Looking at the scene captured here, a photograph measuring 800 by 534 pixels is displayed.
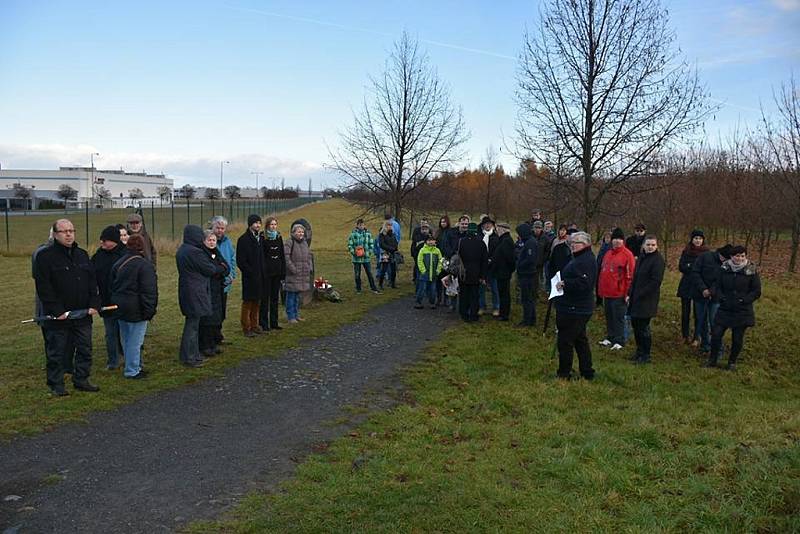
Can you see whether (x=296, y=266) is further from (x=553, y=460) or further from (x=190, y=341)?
(x=553, y=460)

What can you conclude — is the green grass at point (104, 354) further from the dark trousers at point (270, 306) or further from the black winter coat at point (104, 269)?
the black winter coat at point (104, 269)

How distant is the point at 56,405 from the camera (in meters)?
6.68

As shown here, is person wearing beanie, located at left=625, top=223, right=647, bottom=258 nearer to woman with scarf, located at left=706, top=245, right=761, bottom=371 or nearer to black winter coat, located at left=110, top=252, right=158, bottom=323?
woman with scarf, located at left=706, top=245, right=761, bottom=371

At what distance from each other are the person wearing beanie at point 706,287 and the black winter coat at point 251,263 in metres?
6.94

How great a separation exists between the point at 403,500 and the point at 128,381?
177 inches

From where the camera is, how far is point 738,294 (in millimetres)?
9000

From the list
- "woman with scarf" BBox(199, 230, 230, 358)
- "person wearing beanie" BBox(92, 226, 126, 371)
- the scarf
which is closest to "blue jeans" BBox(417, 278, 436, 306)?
"woman with scarf" BBox(199, 230, 230, 358)

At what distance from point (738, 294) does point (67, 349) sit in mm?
8768

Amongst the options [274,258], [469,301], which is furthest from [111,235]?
[469,301]

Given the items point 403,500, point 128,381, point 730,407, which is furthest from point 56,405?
point 730,407

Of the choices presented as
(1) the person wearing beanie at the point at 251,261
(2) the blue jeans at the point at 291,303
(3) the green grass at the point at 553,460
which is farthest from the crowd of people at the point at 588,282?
(1) the person wearing beanie at the point at 251,261

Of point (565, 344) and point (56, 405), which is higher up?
point (565, 344)

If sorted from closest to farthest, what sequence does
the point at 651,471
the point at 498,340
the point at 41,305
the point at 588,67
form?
the point at 651,471 → the point at 41,305 → the point at 498,340 → the point at 588,67

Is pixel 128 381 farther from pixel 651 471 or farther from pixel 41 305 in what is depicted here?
pixel 651 471
